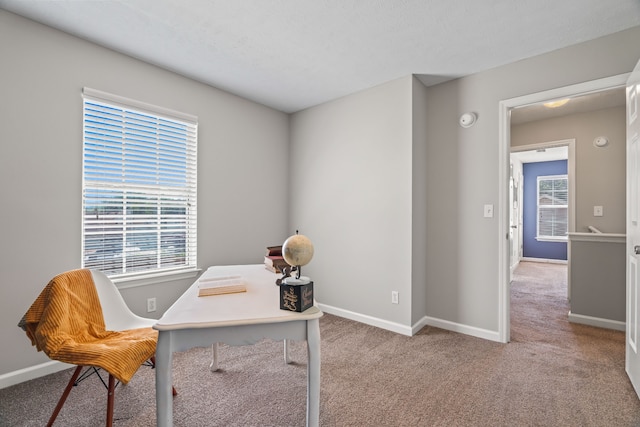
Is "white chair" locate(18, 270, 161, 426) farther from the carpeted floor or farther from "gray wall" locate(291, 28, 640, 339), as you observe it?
"gray wall" locate(291, 28, 640, 339)

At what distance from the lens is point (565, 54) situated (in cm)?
232

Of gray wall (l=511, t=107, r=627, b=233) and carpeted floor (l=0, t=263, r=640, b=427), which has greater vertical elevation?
gray wall (l=511, t=107, r=627, b=233)

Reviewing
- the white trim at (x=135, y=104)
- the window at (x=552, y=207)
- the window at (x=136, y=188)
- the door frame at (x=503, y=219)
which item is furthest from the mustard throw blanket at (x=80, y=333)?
the window at (x=552, y=207)

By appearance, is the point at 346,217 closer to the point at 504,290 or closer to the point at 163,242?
the point at 504,290

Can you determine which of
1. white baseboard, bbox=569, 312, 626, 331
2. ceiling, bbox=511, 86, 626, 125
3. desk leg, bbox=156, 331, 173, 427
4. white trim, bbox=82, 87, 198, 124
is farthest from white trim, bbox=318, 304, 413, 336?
ceiling, bbox=511, 86, 626, 125

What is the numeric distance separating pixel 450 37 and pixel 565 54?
3.23 feet

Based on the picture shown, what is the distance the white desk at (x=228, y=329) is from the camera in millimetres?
Result: 1072

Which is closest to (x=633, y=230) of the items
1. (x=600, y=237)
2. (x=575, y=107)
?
(x=600, y=237)

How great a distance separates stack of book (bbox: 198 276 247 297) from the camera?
1460mm

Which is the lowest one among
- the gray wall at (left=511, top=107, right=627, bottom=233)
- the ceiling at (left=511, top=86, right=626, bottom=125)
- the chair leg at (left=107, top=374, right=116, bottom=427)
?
the chair leg at (left=107, top=374, right=116, bottom=427)

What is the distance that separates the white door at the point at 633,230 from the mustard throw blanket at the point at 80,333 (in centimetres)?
284

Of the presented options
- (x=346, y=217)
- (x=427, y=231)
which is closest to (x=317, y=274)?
(x=346, y=217)

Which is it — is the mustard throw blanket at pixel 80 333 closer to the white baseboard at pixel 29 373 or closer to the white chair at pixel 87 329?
the white chair at pixel 87 329

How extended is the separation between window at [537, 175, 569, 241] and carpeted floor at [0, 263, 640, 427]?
200 inches
